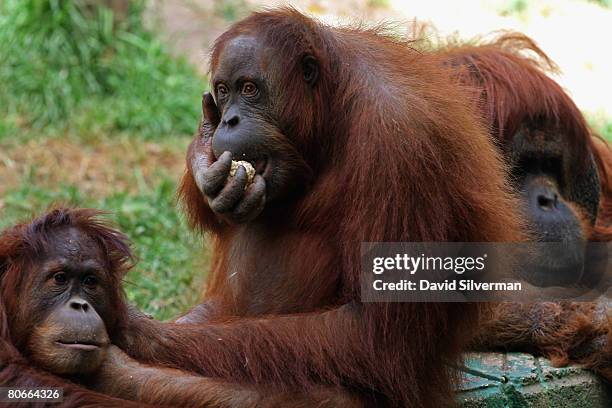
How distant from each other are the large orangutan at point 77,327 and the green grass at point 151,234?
2.10m

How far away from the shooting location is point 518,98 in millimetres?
5117

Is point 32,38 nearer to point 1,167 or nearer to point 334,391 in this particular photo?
point 1,167

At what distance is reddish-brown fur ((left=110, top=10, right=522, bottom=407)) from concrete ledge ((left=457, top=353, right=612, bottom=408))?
1.23 feet

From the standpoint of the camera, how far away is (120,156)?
26.7ft

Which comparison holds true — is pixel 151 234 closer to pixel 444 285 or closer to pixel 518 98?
pixel 518 98

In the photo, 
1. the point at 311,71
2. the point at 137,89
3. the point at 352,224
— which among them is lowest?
the point at 352,224

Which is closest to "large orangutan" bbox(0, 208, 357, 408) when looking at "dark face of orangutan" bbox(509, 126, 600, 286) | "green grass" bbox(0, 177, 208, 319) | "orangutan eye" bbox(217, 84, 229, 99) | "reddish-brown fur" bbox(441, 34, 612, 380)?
"orangutan eye" bbox(217, 84, 229, 99)

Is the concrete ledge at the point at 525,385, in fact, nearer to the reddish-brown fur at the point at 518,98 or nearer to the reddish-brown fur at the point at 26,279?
the reddish-brown fur at the point at 518,98

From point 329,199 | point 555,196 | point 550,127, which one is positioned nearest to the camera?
point 329,199

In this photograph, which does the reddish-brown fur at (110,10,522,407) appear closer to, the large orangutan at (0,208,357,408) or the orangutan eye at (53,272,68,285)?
the large orangutan at (0,208,357,408)

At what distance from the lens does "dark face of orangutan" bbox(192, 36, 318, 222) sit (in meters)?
3.82

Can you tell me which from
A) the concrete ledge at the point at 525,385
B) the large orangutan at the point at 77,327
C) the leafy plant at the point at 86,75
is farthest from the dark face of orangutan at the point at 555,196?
the leafy plant at the point at 86,75

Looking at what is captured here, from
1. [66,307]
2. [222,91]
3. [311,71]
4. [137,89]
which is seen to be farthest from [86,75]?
[66,307]

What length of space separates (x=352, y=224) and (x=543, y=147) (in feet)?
5.77
